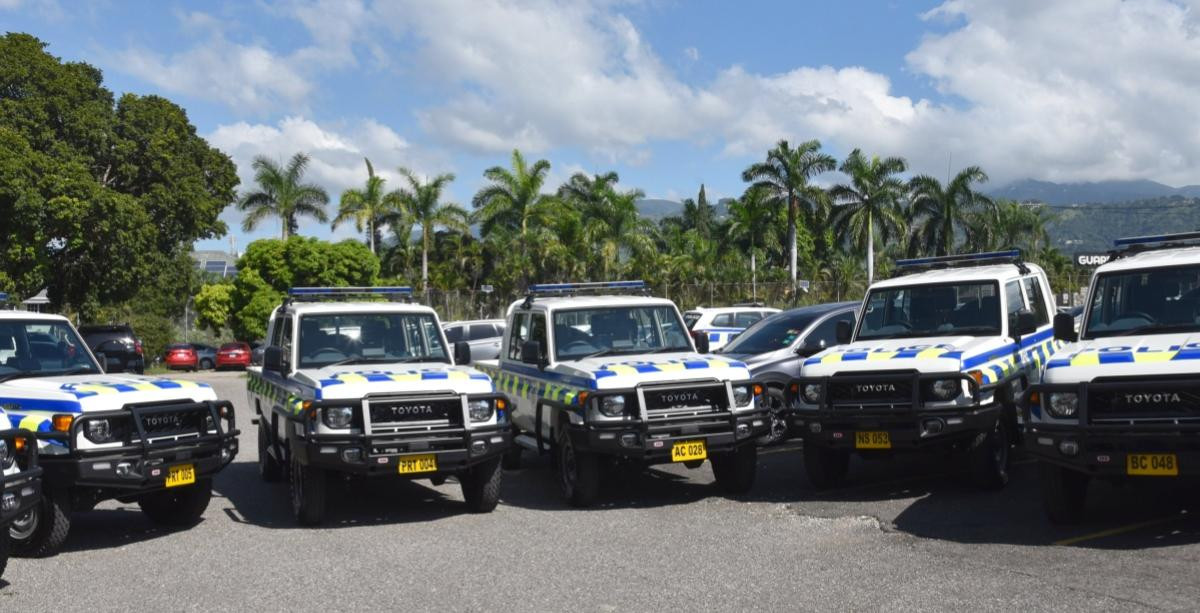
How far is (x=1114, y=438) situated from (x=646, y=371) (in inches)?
160

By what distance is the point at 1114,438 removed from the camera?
791cm

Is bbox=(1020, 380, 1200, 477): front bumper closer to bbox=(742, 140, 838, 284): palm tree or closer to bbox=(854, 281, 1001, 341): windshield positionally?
bbox=(854, 281, 1001, 341): windshield

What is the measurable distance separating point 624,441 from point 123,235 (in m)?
30.5

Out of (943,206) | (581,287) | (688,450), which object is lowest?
(688,450)

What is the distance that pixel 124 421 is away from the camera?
8.93 m

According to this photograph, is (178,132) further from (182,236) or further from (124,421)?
(124,421)

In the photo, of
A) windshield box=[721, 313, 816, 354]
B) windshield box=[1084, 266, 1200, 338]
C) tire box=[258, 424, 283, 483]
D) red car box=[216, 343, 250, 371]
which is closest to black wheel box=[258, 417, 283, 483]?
tire box=[258, 424, 283, 483]

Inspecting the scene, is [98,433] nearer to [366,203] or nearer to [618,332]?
[618,332]

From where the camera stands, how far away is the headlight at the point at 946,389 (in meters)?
9.80

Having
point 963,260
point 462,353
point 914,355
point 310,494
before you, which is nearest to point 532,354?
point 462,353

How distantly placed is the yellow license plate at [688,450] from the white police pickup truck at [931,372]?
3.13ft

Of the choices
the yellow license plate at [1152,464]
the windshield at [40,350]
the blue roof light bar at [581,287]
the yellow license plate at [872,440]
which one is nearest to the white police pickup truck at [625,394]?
the blue roof light bar at [581,287]

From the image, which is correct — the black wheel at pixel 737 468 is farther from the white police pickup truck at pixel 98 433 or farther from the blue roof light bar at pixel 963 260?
the white police pickup truck at pixel 98 433

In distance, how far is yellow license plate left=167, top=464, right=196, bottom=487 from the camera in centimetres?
905
